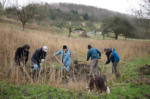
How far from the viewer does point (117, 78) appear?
5.83 m

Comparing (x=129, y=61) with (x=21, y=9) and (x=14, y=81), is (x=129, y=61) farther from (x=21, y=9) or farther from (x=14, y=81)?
(x=21, y=9)

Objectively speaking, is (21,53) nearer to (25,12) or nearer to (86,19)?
(25,12)

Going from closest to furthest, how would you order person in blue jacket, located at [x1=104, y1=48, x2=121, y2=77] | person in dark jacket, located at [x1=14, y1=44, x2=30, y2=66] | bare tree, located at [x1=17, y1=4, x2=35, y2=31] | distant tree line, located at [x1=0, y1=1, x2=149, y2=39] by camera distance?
person in dark jacket, located at [x1=14, y1=44, x2=30, y2=66], person in blue jacket, located at [x1=104, y1=48, x2=121, y2=77], distant tree line, located at [x1=0, y1=1, x2=149, y2=39], bare tree, located at [x1=17, y1=4, x2=35, y2=31]

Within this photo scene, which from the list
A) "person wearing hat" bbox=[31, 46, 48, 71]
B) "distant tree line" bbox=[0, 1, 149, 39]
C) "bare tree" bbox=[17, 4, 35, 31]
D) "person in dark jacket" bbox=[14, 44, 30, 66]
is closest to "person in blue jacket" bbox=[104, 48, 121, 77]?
"distant tree line" bbox=[0, 1, 149, 39]

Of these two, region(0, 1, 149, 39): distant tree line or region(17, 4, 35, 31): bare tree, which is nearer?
region(0, 1, 149, 39): distant tree line

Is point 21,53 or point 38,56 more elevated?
point 21,53

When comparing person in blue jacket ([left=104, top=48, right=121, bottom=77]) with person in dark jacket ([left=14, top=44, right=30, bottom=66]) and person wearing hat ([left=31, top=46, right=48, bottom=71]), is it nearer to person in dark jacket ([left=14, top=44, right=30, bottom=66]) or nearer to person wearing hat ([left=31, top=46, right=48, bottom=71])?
person wearing hat ([left=31, top=46, right=48, bottom=71])

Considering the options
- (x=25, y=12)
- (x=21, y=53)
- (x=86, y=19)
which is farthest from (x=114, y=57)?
(x=86, y=19)

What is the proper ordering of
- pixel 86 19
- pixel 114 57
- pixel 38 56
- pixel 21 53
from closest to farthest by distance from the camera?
pixel 21 53 → pixel 38 56 → pixel 114 57 → pixel 86 19

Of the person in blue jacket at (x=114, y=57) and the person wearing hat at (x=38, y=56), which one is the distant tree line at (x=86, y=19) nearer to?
the person in blue jacket at (x=114, y=57)

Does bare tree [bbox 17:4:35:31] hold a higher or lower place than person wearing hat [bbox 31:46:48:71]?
higher

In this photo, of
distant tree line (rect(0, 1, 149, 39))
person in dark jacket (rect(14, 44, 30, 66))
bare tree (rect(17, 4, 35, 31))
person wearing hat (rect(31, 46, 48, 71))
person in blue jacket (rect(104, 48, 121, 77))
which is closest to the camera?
person in dark jacket (rect(14, 44, 30, 66))

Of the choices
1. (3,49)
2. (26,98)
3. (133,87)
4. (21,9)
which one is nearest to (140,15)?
(133,87)

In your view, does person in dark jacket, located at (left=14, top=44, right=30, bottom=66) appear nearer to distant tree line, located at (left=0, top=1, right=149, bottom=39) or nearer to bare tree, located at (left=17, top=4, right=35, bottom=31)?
distant tree line, located at (left=0, top=1, right=149, bottom=39)
